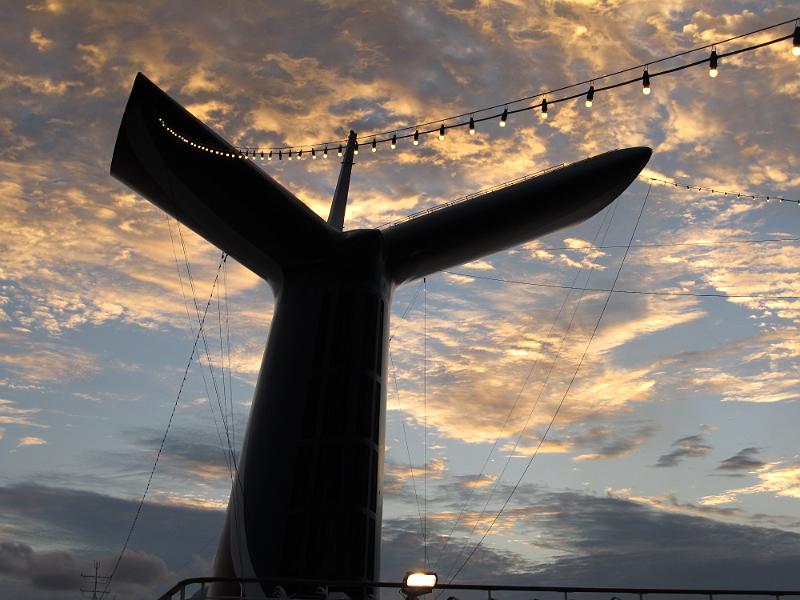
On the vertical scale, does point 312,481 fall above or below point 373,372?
below

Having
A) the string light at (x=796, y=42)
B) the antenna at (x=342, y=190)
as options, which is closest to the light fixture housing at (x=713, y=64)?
A: the string light at (x=796, y=42)

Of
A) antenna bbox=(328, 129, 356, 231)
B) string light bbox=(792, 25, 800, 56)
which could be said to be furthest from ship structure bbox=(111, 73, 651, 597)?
string light bbox=(792, 25, 800, 56)

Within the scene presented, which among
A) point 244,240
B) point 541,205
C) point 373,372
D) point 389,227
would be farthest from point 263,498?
point 541,205

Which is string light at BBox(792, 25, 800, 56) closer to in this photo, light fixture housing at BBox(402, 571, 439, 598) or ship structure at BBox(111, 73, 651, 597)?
ship structure at BBox(111, 73, 651, 597)

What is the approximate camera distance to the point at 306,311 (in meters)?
14.7

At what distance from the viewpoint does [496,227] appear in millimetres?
16266

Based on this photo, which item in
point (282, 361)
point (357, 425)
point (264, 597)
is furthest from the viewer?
point (282, 361)

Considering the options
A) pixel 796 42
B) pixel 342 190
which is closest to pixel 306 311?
pixel 342 190

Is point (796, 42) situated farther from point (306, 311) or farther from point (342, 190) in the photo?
point (342, 190)

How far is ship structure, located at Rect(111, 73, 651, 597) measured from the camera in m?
12.8

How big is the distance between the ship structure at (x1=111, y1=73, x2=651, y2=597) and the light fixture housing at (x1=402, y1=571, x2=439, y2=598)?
369 cm

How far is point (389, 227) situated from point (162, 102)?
194 inches

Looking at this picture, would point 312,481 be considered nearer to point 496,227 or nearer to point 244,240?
point 244,240

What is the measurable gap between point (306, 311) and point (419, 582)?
264 inches
